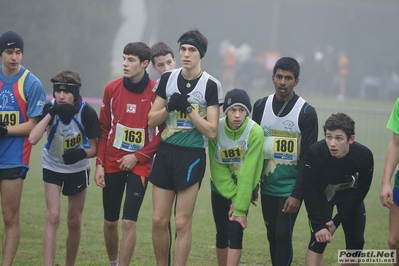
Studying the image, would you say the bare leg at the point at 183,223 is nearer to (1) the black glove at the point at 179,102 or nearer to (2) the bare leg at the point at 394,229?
(1) the black glove at the point at 179,102

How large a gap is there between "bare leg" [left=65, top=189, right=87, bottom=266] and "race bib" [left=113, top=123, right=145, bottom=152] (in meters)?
0.66

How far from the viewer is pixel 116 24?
2608 cm

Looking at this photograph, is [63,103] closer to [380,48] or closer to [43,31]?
[43,31]

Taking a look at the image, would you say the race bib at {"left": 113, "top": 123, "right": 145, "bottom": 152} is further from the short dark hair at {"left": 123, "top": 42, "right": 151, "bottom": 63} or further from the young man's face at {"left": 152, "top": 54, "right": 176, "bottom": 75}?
the young man's face at {"left": 152, "top": 54, "right": 176, "bottom": 75}

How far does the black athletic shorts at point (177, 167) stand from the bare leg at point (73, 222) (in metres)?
0.92

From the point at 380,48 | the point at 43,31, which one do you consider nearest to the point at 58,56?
the point at 43,31

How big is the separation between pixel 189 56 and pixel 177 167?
3.62 feet

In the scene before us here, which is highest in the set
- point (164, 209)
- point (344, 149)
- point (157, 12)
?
point (157, 12)

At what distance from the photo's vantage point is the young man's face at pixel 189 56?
6906 mm

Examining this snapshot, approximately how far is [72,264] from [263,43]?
1523 inches

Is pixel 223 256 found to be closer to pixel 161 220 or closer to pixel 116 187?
pixel 161 220

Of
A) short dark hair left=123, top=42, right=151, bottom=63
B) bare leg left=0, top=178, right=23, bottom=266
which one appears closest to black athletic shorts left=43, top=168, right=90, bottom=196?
bare leg left=0, top=178, right=23, bottom=266

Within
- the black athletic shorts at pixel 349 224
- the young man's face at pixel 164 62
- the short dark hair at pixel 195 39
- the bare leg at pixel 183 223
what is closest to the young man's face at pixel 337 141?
the black athletic shorts at pixel 349 224

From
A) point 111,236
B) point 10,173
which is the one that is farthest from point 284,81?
point 10,173
